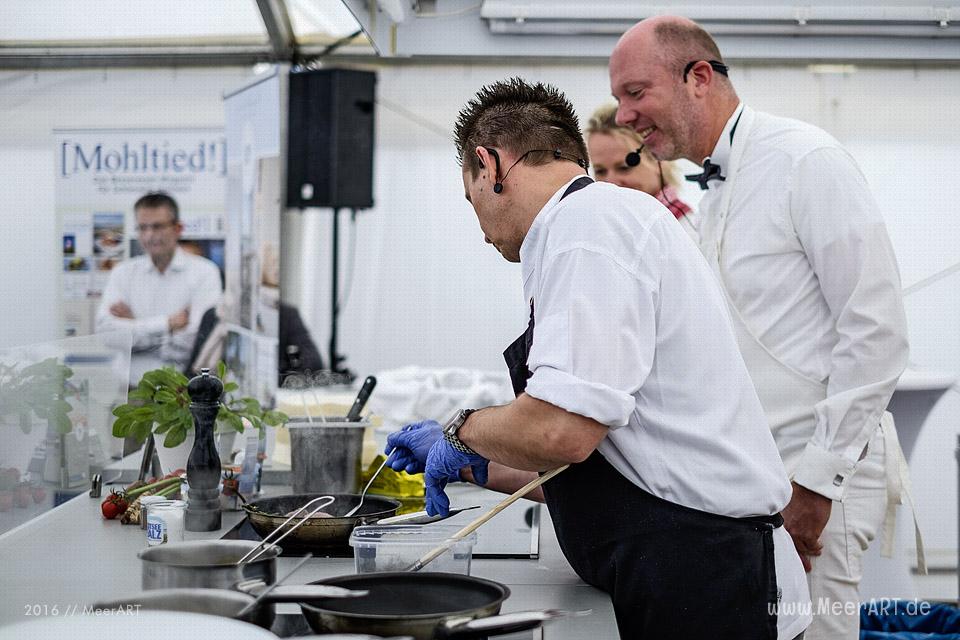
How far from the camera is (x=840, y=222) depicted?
2.10 m

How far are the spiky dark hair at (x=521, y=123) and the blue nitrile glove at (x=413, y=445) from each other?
1.50 ft

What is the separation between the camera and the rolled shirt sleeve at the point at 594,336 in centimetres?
134

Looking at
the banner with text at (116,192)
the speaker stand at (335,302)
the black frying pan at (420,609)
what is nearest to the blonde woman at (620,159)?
the speaker stand at (335,302)

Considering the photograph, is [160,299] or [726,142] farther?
[160,299]

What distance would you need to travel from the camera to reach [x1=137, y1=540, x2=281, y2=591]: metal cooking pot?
3.61 ft

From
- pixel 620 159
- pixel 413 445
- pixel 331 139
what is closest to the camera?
pixel 413 445

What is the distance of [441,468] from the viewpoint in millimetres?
1607

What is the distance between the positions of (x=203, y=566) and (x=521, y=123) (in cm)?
85

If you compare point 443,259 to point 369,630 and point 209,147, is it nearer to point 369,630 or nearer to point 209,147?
point 209,147

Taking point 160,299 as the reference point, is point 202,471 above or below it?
below

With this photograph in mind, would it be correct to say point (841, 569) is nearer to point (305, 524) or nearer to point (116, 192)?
point (305, 524)

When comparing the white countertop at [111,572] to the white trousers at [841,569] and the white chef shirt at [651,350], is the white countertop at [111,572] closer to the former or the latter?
the white chef shirt at [651,350]

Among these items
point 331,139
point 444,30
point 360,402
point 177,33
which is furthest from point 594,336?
point 177,33

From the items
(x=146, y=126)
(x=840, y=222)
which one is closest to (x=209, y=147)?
(x=146, y=126)
